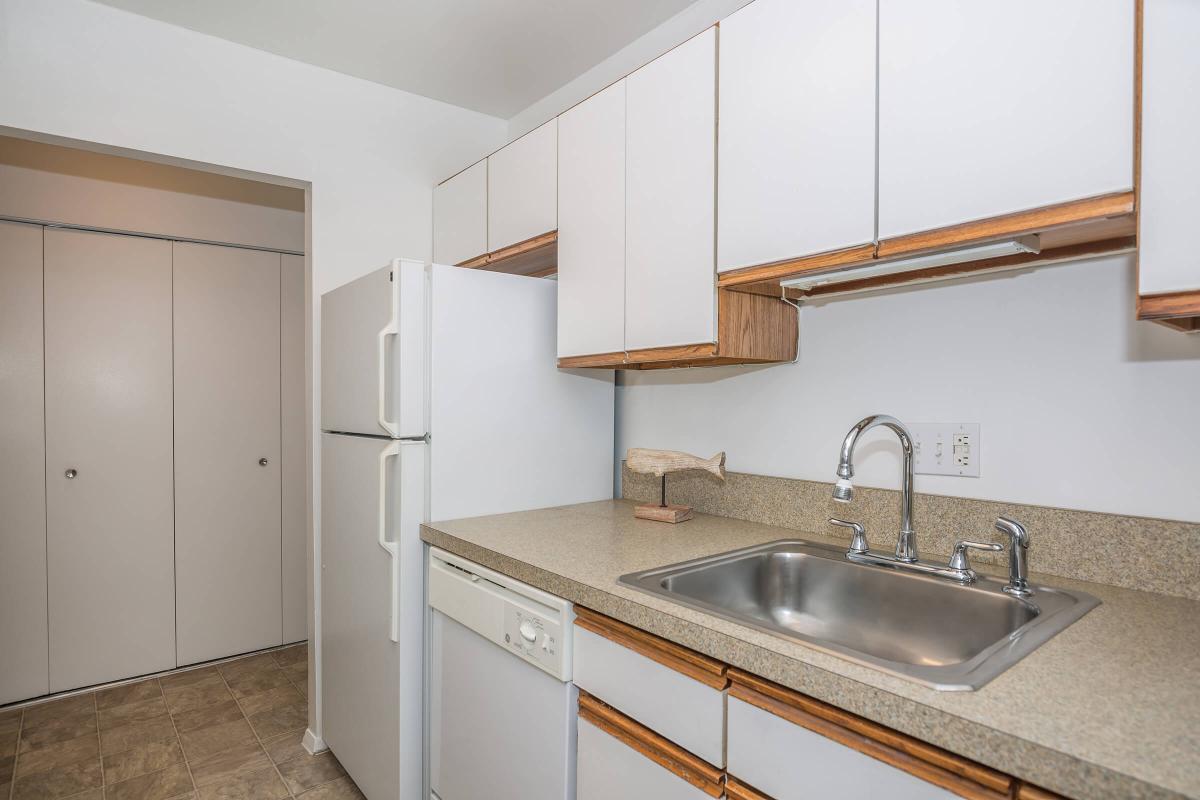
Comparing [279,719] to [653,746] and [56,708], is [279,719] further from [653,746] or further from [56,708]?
[653,746]

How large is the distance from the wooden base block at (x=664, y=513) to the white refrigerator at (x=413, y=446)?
1.13 ft

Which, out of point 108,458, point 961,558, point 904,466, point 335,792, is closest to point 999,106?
point 904,466

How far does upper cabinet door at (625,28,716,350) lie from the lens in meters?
1.56

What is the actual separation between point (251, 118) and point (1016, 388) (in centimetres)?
252

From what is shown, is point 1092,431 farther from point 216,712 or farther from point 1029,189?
point 216,712

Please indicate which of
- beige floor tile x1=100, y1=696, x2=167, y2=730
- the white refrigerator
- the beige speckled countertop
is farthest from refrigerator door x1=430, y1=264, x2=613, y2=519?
beige floor tile x1=100, y1=696, x2=167, y2=730

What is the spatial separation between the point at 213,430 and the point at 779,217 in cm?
290

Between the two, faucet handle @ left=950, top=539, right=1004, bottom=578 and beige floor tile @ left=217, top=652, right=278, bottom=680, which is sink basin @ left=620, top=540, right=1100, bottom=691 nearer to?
faucet handle @ left=950, top=539, right=1004, bottom=578

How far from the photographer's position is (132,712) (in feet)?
8.83

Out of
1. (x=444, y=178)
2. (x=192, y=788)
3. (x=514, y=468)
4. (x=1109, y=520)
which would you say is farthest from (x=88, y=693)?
(x=1109, y=520)

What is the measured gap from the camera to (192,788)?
2162mm

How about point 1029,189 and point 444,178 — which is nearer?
point 1029,189

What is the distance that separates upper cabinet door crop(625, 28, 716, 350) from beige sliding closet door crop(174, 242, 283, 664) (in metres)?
2.32

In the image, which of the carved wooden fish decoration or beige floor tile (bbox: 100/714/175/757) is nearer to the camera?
the carved wooden fish decoration
